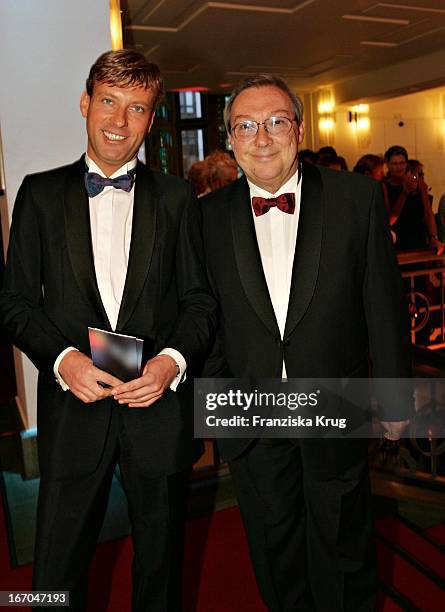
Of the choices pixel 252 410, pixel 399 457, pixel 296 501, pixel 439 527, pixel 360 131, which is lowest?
pixel 439 527

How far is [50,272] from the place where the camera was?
174 cm

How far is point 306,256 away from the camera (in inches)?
73.5

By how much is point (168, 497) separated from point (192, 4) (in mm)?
6502

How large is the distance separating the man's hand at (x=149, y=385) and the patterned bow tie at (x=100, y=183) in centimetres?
50

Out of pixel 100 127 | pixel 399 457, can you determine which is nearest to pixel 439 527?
pixel 399 457

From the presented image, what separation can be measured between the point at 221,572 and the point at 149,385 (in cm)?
139

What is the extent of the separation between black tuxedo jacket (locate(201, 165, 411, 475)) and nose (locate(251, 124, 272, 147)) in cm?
20

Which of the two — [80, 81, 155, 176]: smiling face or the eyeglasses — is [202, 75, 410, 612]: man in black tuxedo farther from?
[80, 81, 155, 176]: smiling face

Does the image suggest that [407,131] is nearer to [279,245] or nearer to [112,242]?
[279,245]

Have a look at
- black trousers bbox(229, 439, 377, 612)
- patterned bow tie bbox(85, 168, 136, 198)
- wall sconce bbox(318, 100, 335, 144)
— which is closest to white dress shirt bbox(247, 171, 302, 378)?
black trousers bbox(229, 439, 377, 612)

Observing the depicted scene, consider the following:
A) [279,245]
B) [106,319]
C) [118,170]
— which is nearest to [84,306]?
[106,319]

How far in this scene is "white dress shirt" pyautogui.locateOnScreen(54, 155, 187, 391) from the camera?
1737mm

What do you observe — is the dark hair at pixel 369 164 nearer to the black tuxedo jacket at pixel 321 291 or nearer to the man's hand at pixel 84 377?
the black tuxedo jacket at pixel 321 291

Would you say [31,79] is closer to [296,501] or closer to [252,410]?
[252,410]
